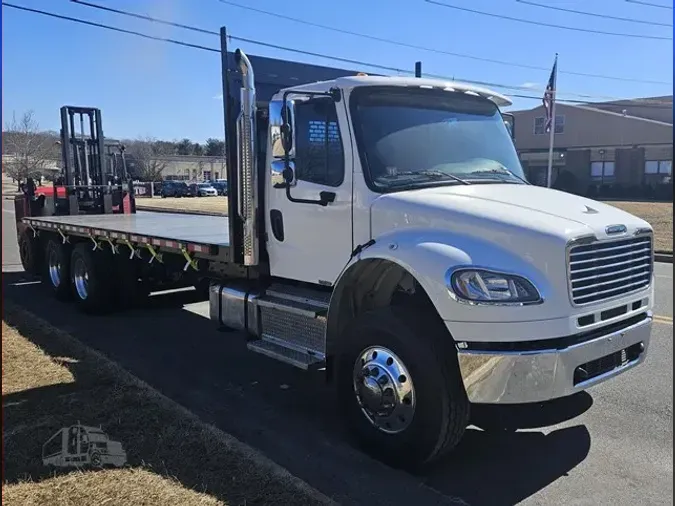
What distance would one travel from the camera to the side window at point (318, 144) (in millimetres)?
4551

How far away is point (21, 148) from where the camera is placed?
182 ft

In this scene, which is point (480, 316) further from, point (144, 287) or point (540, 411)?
point (144, 287)

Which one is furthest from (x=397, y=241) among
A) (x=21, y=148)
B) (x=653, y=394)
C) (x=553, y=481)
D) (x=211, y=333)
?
(x=21, y=148)

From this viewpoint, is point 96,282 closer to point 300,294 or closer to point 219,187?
point 300,294

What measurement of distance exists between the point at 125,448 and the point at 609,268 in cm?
344

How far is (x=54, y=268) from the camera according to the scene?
32.1 ft

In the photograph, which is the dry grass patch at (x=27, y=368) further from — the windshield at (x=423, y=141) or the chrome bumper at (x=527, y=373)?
the chrome bumper at (x=527, y=373)

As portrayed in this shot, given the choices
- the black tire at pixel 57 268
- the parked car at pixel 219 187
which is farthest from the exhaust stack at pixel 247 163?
the parked car at pixel 219 187

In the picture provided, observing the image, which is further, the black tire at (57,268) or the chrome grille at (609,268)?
the black tire at (57,268)

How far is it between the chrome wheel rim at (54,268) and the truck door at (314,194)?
5.81m

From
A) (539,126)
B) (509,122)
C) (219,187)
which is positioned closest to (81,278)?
(509,122)

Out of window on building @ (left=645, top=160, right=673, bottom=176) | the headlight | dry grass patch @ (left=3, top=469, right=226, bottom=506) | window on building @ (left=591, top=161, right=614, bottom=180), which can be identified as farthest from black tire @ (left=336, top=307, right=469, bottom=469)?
window on building @ (left=591, top=161, right=614, bottom=180)

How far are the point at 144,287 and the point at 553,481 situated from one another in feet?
21.9

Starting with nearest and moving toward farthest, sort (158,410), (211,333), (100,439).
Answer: (100,439)
(158,410)
(211,333)
